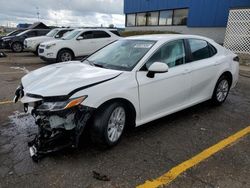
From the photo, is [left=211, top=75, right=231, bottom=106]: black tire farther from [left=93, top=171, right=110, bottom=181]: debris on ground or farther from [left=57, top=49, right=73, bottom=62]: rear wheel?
[left=57, top=49, right=73, bottom=62]: rear wheel

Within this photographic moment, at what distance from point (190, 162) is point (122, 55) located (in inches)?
80.4

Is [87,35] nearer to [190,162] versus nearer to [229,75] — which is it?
[229,75]

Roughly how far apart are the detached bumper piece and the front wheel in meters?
3.17

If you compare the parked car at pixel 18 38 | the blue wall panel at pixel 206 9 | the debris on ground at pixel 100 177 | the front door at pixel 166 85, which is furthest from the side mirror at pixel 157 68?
the blue wall panel at pixel 206 9

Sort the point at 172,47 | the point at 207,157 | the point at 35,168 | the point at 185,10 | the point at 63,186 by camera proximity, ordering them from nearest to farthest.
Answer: the point at 63,186, the point at 35,168, the point at 207,157, the point at 172,47, the point at 185,10

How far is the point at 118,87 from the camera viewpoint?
3.52 metres

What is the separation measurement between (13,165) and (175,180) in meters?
1.98

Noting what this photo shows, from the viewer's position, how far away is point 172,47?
448cm

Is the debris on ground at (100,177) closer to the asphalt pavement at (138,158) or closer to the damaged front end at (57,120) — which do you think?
the asphalt pavement at (138,158)

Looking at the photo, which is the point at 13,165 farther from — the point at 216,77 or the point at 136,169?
the point at 216,77

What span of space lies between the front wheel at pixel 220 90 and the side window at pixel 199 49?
658 millimetres

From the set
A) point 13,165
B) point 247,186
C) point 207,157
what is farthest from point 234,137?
point 13,165

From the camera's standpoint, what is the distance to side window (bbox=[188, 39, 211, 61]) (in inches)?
191

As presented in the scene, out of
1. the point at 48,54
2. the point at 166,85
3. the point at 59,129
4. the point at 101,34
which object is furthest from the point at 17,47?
the point at 59,129
